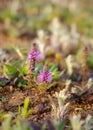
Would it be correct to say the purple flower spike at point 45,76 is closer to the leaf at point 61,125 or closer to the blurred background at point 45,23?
the leaf at point 61,125

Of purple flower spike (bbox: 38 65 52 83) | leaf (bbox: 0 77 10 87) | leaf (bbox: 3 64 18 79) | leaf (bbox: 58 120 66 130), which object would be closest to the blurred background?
leaf (bbox: 3 64 18 79)

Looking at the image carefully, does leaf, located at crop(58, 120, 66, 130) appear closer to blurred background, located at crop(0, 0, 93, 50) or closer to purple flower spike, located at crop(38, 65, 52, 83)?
purple flower spike, located at crop(38, 65, 52, 83)

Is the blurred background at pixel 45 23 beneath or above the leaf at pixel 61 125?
above

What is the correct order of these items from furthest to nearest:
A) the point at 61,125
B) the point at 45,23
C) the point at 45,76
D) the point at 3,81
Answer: the point at 45,23 → the point at 3,81 → the point at 45,76 → the point at 61,125

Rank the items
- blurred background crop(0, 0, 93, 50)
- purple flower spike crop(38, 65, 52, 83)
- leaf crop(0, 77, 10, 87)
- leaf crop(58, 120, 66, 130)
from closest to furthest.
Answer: leaf crop(58, 120, 66, 130)
purple flower spike crop(38, 65, 52, 83)
leaf crop(0, 77, 10, 87)
blurred background crop(0, 0, 93, 50)

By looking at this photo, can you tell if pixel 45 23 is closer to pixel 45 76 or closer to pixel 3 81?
pixel 3 81

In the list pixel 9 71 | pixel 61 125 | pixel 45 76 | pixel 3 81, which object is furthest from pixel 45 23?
pixel 61 125

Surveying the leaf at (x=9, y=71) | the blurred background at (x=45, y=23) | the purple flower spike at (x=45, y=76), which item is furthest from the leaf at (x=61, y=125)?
the blurred background at (x=45, y=23)

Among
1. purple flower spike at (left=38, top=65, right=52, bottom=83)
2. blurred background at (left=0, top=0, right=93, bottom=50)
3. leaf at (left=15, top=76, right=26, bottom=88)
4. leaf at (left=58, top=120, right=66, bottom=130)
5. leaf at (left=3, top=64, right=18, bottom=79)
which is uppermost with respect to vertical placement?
blurred background at (left=0, top=0, right=93, bottom=50)

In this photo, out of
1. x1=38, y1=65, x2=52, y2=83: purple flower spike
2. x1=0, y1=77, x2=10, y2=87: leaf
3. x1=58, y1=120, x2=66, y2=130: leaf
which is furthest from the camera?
x1=0, y1=77, x2=10, y2=87: leaf

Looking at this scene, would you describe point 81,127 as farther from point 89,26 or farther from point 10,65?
point 89,26
